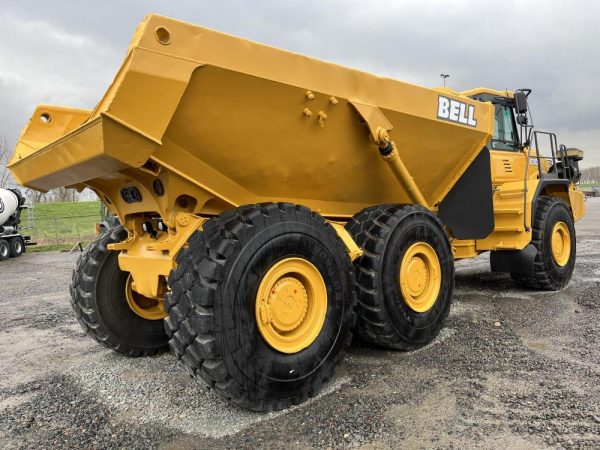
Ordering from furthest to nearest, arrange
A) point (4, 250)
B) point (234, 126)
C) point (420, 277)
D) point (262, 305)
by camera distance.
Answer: point (4, 250), point (420, 277), point (234, 126), point (262, 305)

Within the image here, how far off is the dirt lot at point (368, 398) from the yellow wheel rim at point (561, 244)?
152 centimetres

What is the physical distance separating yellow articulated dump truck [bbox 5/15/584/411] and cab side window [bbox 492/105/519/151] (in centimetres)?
144

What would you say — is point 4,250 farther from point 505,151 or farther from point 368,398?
point 368,398

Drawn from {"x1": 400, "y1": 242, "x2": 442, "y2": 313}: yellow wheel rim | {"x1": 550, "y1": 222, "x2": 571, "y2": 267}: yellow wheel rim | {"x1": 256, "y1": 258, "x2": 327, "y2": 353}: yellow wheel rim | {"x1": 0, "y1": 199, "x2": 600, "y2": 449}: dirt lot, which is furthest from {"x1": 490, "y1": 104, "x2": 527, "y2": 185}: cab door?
{"x1": 256, "y1": 258, "x2": 327, "y2": 353}: yellow wheel rim

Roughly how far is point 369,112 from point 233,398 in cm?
224

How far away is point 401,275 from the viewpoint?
3.91 metres

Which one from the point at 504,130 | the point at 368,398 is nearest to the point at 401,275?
the point at 368,398

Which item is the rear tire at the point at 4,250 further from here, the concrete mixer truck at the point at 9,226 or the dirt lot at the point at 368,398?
the dirt lot at the point at 368,398

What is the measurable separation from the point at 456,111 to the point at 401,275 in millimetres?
1738

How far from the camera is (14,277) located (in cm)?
1101

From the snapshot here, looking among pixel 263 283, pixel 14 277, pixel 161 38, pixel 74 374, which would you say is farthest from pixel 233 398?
pixel 14 277

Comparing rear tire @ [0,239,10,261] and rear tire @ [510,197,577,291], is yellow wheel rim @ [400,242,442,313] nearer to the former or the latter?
rear tire @ [510,197,577,291]

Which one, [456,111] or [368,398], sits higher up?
[456,111]

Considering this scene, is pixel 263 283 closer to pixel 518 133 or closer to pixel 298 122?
pixel 298 122
